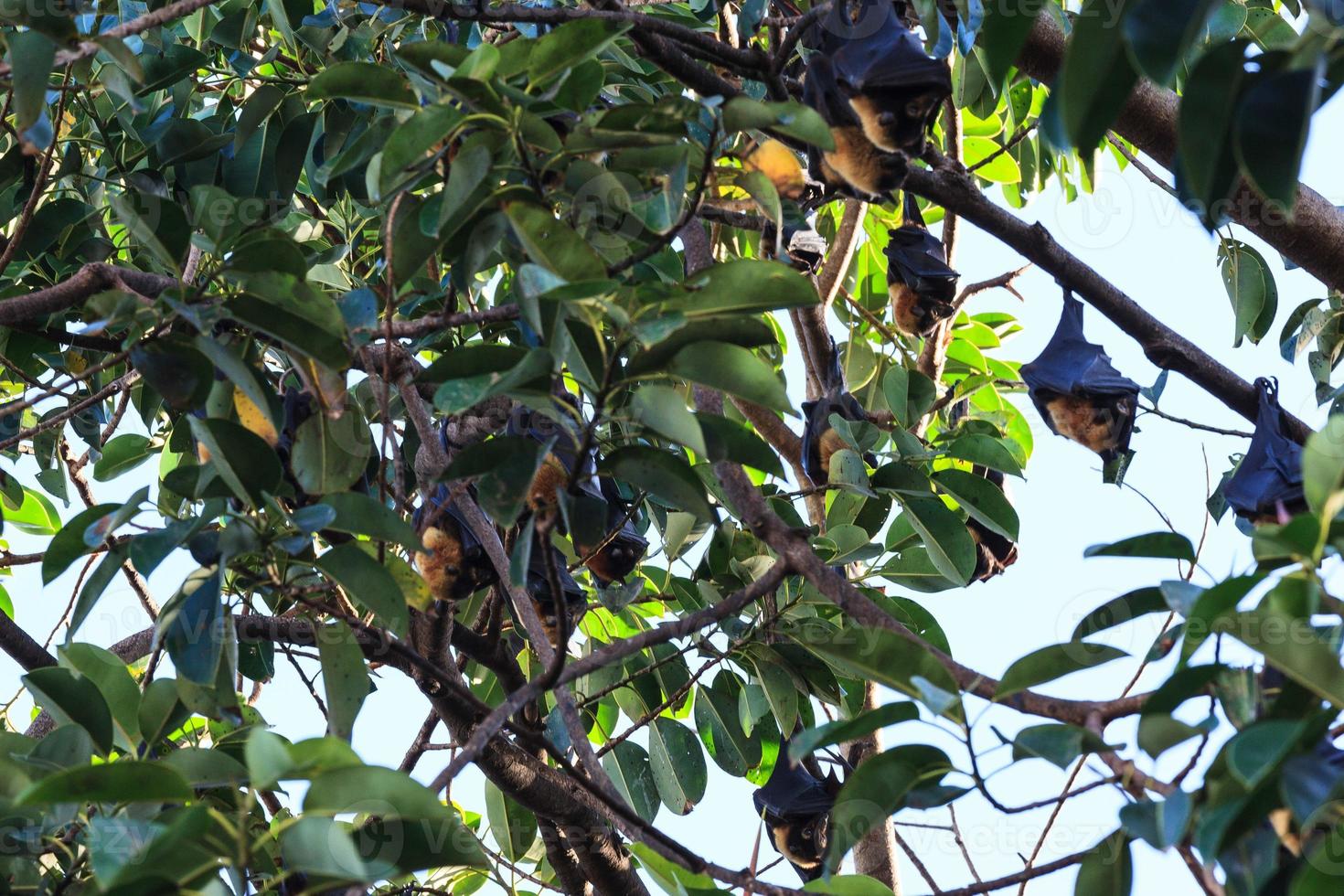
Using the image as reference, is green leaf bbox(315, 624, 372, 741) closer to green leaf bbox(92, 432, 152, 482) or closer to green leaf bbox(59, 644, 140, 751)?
green leaf bbox(59, 644, 140, 751)

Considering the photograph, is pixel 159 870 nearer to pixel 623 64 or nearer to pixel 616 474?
pixel 616 474

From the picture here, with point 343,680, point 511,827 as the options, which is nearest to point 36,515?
point 511,827

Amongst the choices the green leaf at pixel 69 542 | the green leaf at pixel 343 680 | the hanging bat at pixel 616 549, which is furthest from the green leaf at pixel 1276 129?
the hanging bat at pixel 616 549

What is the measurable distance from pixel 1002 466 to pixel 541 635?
936mm

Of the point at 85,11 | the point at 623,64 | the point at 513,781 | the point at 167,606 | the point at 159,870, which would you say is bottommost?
the point at 159,870

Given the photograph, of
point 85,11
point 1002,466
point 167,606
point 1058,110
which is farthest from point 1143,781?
point 85,11

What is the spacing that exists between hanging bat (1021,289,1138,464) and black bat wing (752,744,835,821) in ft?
2.69

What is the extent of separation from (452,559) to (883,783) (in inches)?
39.1

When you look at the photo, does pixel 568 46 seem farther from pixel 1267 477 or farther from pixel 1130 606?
pixel 1267 477

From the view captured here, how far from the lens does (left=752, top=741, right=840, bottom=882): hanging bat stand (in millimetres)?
2529

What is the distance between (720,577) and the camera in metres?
2.46

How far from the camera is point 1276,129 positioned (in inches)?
35.8

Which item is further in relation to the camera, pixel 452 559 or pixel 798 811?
pixel 798 811

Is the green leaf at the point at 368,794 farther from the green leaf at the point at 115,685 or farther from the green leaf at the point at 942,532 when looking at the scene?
the green leaf at the point at 942,532
